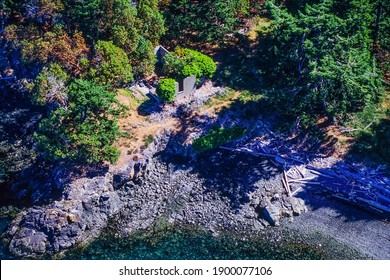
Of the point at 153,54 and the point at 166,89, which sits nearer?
the point at 166,89

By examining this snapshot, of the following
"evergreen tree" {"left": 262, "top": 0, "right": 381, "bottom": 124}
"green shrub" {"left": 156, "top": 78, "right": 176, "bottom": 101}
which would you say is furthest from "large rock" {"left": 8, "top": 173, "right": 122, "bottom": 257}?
"evergreen tree" {"left": 262, "top": 0, "right": 381, "bottom": 124}

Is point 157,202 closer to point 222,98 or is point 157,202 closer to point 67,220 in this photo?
point 67,220

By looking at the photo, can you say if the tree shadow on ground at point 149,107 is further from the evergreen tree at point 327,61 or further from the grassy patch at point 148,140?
the evergreen tree at point 327,61

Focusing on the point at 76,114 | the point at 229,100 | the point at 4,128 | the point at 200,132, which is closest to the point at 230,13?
the point at 229,100

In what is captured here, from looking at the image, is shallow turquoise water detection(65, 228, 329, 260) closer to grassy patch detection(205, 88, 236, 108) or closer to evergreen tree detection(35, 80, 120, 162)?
evergreen tree detection(35, 80, 120, 162)

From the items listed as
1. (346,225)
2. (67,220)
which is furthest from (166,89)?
(346,225)
